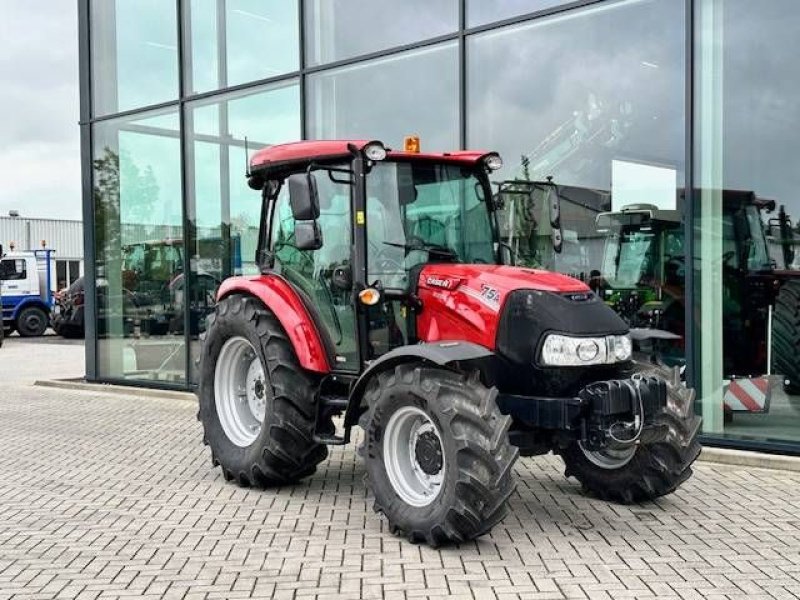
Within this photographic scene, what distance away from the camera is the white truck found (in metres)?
26.0

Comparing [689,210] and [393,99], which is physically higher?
[393,99]

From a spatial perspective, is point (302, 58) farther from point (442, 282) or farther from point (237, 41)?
point (442, 282)

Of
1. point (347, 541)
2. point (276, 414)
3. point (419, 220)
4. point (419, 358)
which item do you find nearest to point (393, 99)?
point (419, 220)

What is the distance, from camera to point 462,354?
4863 millimetres

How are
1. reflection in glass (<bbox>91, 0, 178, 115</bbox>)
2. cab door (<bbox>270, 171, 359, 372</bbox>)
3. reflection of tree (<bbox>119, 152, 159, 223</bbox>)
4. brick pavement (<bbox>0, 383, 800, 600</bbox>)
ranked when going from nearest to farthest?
1. brick pavement (<bbox>0, 383, 800, 600</bbox>)
2. cab door (<bbox>270, 171, 359, 372</bbox>)
3. reflection in glass (<bbox>91, 0, 178, 115</bbox>)
4. reflection of tree (<bbox>119, 152, 159, 223</bbox>)

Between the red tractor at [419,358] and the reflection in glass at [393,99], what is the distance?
347 centimetres

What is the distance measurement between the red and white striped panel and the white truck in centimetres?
2293

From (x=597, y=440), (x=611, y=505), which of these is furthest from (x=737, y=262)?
(x=597, y=440)

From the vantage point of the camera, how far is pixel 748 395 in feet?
25.6

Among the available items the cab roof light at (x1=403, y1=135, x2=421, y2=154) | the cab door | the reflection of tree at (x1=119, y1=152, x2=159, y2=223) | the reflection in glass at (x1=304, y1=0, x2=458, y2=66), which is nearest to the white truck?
the reflection of tree at (x1=119, y1=152, x2=159, y2=223)

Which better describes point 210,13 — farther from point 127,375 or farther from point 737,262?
point 737,262

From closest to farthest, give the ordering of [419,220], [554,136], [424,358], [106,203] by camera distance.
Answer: [424,358], [419,220], [554,136], [106,203]

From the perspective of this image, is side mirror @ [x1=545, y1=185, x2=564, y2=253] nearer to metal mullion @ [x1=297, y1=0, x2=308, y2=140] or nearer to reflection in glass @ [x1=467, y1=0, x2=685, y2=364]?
reflection in glass @ [x1=467, y1=0, x2=685, y2=364]

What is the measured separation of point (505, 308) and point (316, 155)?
1750 millimetres
